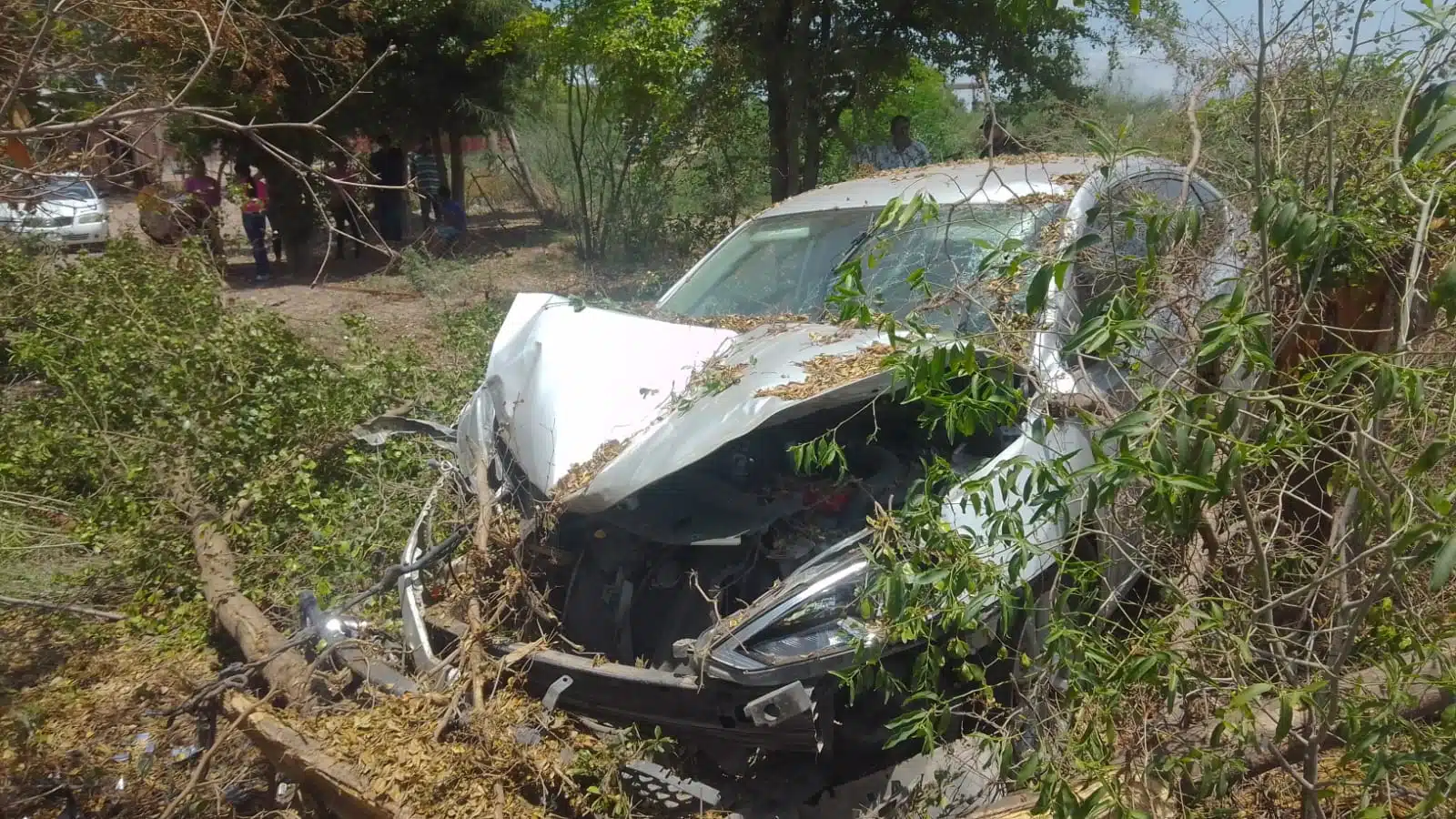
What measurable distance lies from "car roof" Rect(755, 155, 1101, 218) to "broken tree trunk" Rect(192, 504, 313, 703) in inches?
110

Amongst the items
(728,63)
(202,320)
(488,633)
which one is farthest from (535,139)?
(488,633)

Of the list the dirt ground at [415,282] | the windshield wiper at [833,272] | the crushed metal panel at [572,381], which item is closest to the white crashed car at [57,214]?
the dirt ground at [415,282]

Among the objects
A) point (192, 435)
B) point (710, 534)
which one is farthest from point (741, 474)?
point (192, 435)

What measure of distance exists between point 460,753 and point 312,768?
1.36ft

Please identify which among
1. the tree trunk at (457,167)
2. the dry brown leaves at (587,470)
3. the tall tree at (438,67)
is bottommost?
the dry brown leaves at (587,470)

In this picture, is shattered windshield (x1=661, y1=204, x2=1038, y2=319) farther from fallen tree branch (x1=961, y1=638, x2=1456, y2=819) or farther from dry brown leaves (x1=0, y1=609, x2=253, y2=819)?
dry brown leaves (x1=0, y1=609, x2=253, y2=819)

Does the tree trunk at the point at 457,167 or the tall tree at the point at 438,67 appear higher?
the tall tree at the point at 438,67

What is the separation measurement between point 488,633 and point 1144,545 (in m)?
2.03

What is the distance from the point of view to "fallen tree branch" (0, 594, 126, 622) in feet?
13.2

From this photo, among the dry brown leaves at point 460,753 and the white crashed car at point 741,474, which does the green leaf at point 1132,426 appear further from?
the dry brown leaves at point 460,753

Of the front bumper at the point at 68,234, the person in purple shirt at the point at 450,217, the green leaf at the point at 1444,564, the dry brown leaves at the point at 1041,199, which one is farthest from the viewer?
the person in purple shirt at the point at 450,217

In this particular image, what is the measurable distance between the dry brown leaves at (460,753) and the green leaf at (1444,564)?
2.15 meters

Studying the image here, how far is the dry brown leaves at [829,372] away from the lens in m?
3.09

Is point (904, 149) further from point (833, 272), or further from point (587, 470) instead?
point (587, 470)
